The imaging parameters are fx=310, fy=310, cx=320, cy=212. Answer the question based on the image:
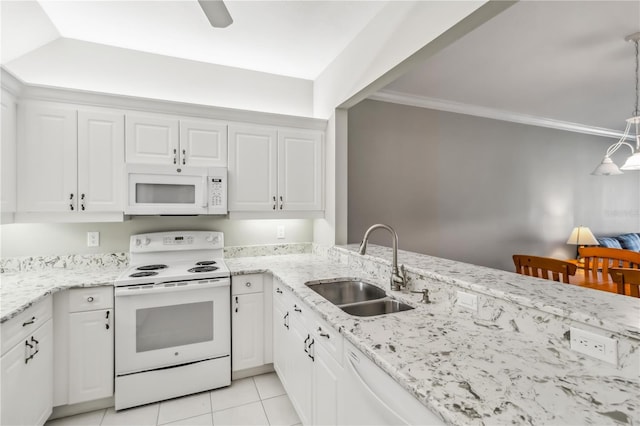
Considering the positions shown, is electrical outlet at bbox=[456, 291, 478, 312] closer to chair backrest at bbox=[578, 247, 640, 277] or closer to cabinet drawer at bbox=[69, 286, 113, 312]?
cabinet drawer at bbox=[69, 286, 113, 312]

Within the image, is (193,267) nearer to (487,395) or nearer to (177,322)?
(177,322)

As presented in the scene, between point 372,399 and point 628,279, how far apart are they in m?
2.11

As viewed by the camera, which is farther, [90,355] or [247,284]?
[247,284]

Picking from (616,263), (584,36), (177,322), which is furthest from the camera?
(616,263)

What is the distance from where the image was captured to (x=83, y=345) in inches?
82.4

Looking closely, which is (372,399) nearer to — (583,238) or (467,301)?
(467,301)

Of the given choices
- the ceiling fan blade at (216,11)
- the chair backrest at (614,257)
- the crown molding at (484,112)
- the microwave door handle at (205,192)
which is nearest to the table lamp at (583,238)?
the chair backrest at (614,257)

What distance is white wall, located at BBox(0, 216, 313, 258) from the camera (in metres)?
2.38

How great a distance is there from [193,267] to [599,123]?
5.95 meters

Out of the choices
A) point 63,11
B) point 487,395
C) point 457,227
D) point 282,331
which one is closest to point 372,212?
point 457,227

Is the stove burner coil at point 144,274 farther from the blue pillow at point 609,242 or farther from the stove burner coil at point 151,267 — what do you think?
the blue pillow at point 609,242

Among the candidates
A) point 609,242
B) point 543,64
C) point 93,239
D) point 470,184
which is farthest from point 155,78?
point 609,242

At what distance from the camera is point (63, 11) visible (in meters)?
2.15

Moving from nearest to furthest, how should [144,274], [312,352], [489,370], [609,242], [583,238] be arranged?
[489,370], [312,352], [144,274], [583,238], [609,242]
